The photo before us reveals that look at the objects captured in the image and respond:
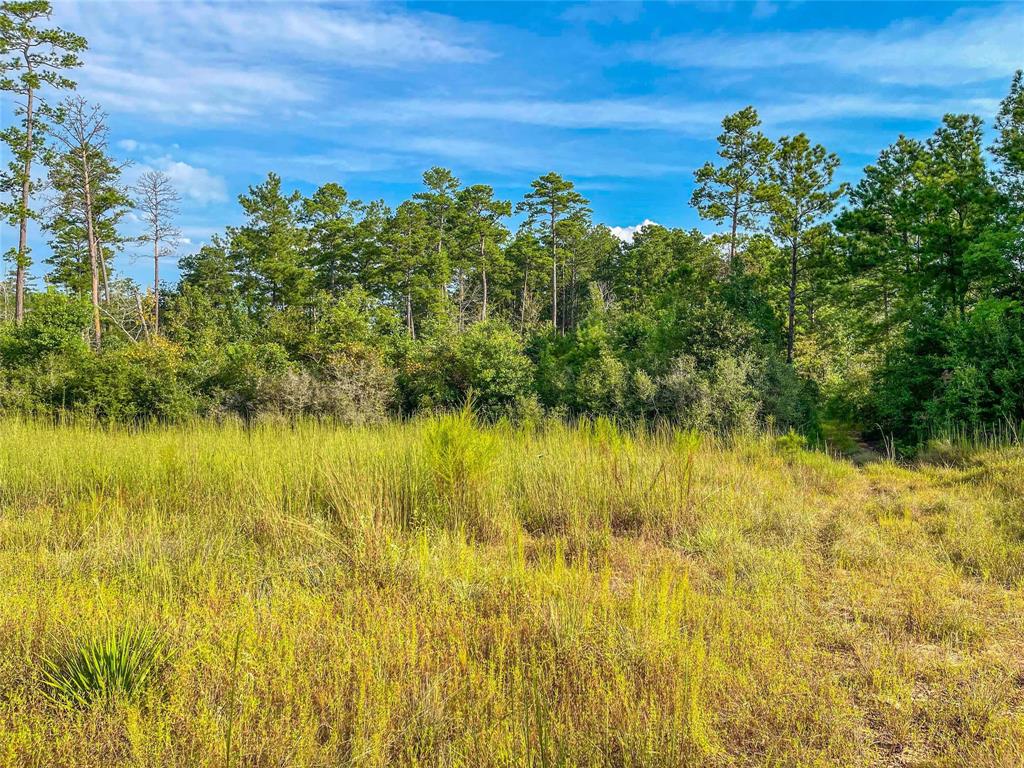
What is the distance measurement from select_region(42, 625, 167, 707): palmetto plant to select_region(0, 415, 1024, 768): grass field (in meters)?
0.02

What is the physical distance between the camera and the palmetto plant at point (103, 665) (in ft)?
7.36

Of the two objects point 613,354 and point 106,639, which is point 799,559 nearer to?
point 106,639

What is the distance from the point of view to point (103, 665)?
2.32 m

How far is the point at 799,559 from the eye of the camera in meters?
4.11

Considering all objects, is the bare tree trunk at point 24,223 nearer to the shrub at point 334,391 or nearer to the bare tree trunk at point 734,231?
the shrub at point 334,391

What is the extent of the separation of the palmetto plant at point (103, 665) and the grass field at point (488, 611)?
2 centimetres

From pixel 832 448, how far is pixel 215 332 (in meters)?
29.0

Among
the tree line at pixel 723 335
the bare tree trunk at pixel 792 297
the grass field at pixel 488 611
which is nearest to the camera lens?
the grass field at pixel 488 611

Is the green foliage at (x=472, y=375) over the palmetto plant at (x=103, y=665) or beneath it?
over

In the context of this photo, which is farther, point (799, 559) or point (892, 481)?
point (892, 481)

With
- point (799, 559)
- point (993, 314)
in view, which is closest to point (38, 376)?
point (799, 559)

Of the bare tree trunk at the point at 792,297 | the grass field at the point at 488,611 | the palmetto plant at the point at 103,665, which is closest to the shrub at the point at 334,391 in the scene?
the grass field at the point at 488,611

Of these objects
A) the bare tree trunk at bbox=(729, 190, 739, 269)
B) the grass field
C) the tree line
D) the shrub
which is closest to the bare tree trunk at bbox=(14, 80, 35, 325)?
the tree line

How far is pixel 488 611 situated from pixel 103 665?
180 centimetres
